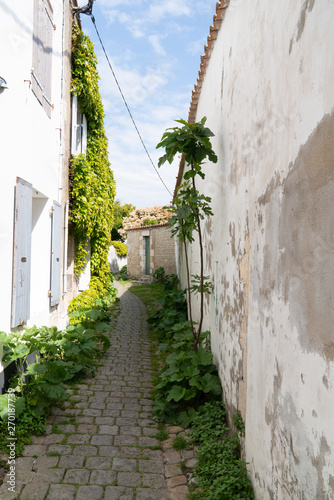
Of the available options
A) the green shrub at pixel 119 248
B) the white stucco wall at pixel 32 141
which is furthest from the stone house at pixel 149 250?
the white stucco wall at pixel 32 141

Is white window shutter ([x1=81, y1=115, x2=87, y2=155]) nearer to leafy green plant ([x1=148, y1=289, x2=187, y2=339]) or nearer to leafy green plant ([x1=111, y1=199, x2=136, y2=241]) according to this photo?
leafy green plant ([x1=148, y1=289, x2=187, y2=339])

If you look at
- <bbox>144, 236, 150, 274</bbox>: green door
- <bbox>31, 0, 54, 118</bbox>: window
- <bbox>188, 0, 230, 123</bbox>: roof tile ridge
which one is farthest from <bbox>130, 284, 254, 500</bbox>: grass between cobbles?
<bbox>144, 236, 150, 274</bbox>: green door

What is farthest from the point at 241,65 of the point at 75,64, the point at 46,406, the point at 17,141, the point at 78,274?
the point at 78,274

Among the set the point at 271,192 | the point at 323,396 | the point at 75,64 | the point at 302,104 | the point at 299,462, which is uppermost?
the point at 75,64

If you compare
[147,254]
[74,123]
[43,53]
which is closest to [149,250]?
[147,254]

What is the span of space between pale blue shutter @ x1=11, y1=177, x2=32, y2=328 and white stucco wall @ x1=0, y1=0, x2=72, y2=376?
0.07 m

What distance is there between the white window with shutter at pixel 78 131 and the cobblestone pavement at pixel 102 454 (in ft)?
16.9

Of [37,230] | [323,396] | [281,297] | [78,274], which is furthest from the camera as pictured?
[78,274]

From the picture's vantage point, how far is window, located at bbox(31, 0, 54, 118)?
5133mm

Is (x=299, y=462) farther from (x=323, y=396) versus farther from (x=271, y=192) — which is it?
(x=271, y=192)

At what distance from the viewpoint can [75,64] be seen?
8016 millimetres

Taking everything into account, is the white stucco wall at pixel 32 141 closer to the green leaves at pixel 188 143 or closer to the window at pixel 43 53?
the window at pixel 43 53

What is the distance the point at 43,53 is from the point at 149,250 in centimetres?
1322

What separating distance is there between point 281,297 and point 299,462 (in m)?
0.82
